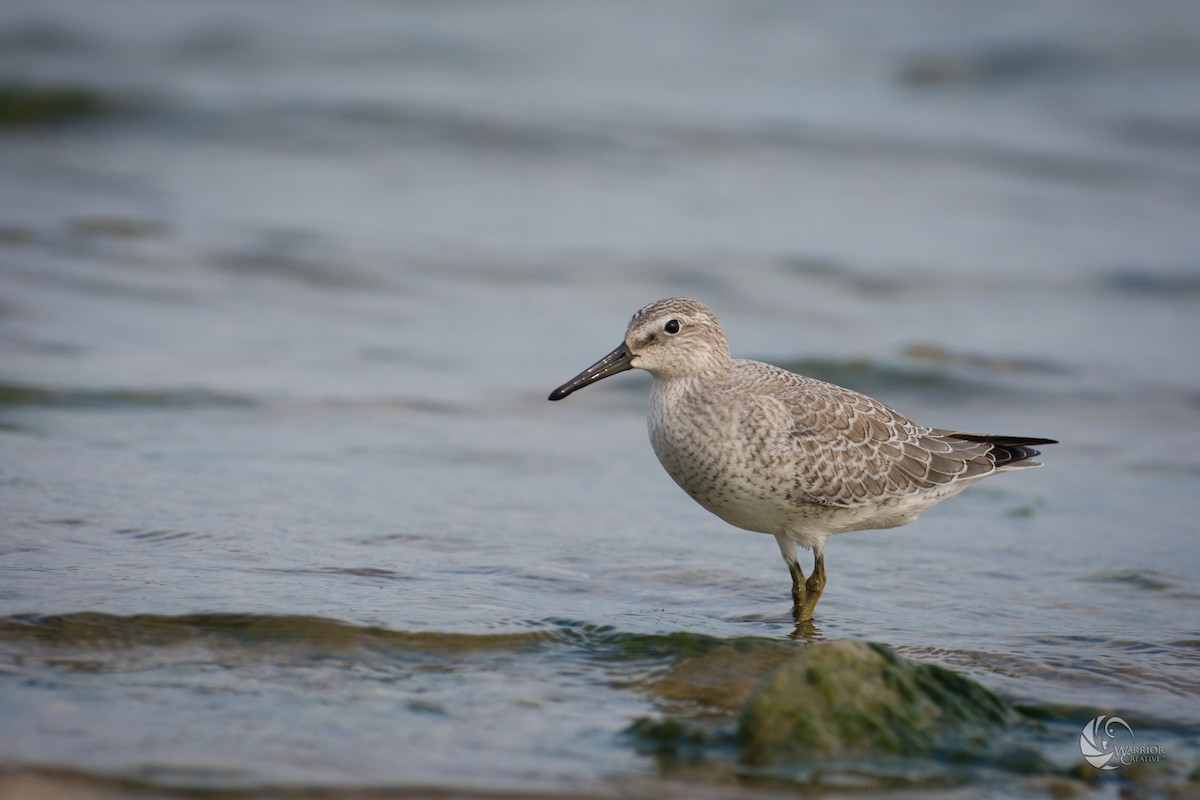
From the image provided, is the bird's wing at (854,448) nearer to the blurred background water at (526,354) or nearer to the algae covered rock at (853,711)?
the blurred background water at (526,354)

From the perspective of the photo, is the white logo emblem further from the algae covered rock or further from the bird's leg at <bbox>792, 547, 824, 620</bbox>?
the bird's leg at <bbox>792, 547, 824, 620</bbox>

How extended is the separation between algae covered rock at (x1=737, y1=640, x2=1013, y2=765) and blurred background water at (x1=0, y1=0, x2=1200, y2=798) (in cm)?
23

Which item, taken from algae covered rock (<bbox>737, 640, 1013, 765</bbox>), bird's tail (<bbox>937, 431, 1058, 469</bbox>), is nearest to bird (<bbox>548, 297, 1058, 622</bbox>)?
bird's tail (<bbox>937, 431, 1058, 469</bbox>)

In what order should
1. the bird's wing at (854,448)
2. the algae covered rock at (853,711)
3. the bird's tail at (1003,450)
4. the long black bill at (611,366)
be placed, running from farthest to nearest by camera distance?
1. the bird's tail at (1003,450)
2. the long black bill at (611,366)
3. the bird's wing at (854,448)
4. the algae covered rock at (853,711)

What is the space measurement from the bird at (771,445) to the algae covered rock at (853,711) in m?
1.69

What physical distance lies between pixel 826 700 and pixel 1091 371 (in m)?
8.18

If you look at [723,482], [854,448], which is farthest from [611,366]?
[854,448]

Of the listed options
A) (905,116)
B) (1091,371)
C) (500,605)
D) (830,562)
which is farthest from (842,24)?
(500,605)

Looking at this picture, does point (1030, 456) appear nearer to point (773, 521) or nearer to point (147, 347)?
point (773, 521)

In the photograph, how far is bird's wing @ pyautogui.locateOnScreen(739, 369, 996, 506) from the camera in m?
7.48

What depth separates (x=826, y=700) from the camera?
18.1 feet

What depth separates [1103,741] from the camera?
5777mm

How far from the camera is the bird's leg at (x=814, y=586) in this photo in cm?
755

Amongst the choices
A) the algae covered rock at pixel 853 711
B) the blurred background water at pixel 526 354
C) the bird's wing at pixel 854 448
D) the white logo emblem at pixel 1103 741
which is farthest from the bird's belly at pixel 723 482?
the white logo emblem at pixel 1103 741
